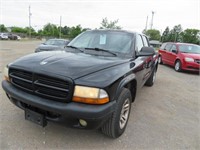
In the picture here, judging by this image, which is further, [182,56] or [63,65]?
[182,56]

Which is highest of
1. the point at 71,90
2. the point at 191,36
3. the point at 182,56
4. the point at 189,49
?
the point at 191,36

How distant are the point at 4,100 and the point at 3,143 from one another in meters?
1.68

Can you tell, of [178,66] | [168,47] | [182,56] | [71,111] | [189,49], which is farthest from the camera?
[168,47]

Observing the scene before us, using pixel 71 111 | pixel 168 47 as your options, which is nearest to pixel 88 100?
pixel 71 111

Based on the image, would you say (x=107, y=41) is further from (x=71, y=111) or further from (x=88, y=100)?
(x=71, y=111)

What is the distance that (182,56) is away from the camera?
30.2ft

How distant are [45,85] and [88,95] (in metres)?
0.58

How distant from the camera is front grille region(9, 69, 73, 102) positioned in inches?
81.8

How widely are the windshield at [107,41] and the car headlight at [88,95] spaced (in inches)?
54.8

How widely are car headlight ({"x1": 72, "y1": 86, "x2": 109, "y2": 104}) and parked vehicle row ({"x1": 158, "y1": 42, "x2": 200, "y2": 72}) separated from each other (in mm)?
8202

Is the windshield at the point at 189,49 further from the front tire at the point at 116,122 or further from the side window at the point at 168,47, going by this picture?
the front tire at the point at 116,122

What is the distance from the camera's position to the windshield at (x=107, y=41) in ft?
10.9

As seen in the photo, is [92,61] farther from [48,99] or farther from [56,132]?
[56,132]

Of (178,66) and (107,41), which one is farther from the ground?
(107,41)
